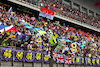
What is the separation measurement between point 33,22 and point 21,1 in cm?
279

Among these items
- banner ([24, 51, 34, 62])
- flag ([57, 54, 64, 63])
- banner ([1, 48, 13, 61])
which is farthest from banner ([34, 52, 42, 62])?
banner ([1, 48, 13, 61])

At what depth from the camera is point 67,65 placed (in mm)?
19250

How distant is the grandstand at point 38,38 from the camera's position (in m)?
13.1

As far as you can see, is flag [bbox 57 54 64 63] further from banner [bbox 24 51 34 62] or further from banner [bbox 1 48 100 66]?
banner [bbox 24 51 34 62]

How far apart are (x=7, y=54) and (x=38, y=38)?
2.98 m

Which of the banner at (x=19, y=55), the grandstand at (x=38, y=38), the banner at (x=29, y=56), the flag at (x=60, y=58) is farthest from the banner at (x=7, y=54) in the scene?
the flag at (x=60, y=58)

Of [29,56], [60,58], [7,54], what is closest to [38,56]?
[29,56]

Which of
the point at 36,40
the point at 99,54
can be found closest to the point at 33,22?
the point at 36,40

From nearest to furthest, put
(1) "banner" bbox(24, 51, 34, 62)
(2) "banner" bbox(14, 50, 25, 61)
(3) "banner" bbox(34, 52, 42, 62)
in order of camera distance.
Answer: (2) "banner" bbox(14, 50, 25, 61)
(1) "banner" bbox(24, 51, 34, 62)
(3) "banner" bbox(34, 52, 42, 62)

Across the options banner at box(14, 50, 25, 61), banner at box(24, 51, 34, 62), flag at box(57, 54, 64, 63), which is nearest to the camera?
banner at box(14, 50, 25, 61)

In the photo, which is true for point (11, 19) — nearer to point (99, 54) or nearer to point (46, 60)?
point (46, 60)

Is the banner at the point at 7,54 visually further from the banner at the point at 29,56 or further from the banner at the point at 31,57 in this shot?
the banner at the point at 29,56

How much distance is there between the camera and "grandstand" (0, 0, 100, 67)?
1305cm

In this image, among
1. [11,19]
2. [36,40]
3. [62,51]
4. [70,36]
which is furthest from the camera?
[70,36]
